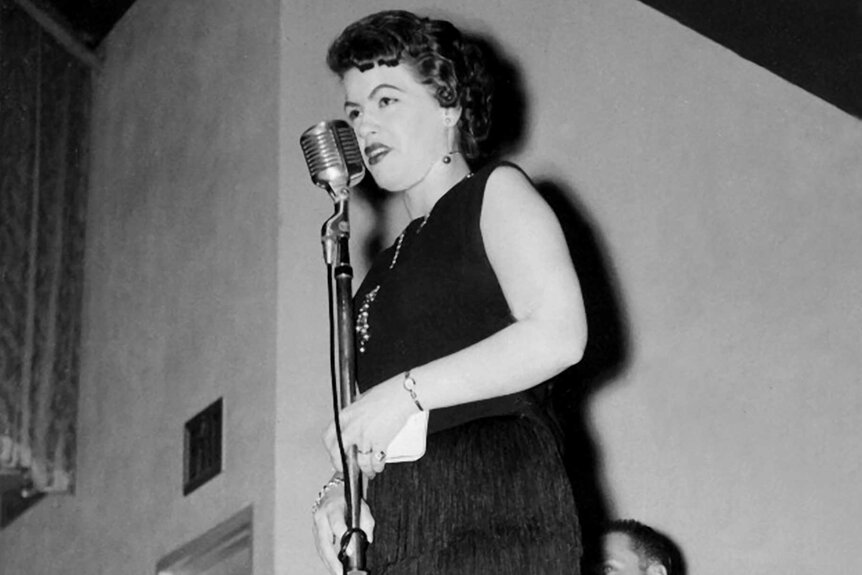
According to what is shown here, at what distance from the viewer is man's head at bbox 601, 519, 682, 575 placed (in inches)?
127

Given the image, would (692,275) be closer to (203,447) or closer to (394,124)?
(203,447)

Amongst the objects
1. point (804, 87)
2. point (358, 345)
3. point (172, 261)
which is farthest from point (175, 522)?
point (358, 345)

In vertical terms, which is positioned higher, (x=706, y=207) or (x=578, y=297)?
(x=706, y=207)

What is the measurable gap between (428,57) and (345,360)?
1.36 feet

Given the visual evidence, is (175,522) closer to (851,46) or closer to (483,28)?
(483,28)

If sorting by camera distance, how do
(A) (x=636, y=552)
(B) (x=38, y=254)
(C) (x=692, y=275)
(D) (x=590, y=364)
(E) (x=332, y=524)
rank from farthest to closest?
1. (B) (x=38, y=254)
2. (D) (x=590, y=364)
3. (C) (x=692, y=275)
4. (A) (x=636, y=552)
5. (E) (x=332, y=524)

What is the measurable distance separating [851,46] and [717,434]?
38.4 inches

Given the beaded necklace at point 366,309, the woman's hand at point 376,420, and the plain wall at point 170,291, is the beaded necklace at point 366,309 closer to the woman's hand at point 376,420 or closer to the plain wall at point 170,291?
the woman's hand at point 376,420

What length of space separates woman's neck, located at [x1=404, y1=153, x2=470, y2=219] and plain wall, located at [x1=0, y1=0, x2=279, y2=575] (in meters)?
1.77

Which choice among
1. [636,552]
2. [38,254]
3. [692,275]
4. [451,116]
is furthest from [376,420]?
[38,254]

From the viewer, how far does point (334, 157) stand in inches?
63.1

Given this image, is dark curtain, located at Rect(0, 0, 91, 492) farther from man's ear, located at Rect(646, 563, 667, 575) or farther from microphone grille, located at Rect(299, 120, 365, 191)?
microphone grille, located at Rect(299, 120, 365, 191)

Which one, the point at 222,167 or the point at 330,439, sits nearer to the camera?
the point at 330,439

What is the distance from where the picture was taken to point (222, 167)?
13.2 ft
